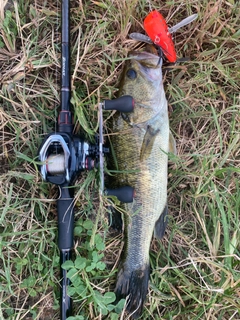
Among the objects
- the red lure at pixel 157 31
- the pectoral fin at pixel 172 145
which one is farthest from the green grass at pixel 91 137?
the red lure at pixel 157 31

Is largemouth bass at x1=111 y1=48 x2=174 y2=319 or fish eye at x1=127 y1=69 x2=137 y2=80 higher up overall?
fish eye at x1=127 y1=69 x2=137 y2=80

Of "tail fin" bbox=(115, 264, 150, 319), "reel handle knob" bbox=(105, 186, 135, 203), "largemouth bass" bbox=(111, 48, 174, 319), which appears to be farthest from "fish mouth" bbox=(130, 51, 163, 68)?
"tail fin" bbox=(115, 264, 150, 319)

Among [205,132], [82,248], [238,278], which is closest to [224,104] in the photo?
[205,132]

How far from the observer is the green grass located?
92.3 inches

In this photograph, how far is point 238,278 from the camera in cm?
214

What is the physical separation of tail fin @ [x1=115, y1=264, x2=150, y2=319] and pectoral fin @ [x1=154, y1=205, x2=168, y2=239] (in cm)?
22

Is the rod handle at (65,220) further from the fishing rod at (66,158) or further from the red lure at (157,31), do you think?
the red lure at (157,31)

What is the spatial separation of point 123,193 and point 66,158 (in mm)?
412

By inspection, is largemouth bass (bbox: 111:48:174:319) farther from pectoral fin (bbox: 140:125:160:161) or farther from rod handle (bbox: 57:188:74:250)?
rod handle (bbox: 57:188:74:250)

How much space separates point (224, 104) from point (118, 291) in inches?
60.7

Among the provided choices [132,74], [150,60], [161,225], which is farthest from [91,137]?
[161,225]

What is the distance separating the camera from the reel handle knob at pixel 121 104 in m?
2.04

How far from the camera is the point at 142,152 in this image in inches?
86.0

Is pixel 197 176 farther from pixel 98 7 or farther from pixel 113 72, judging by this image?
pixel 98 7
